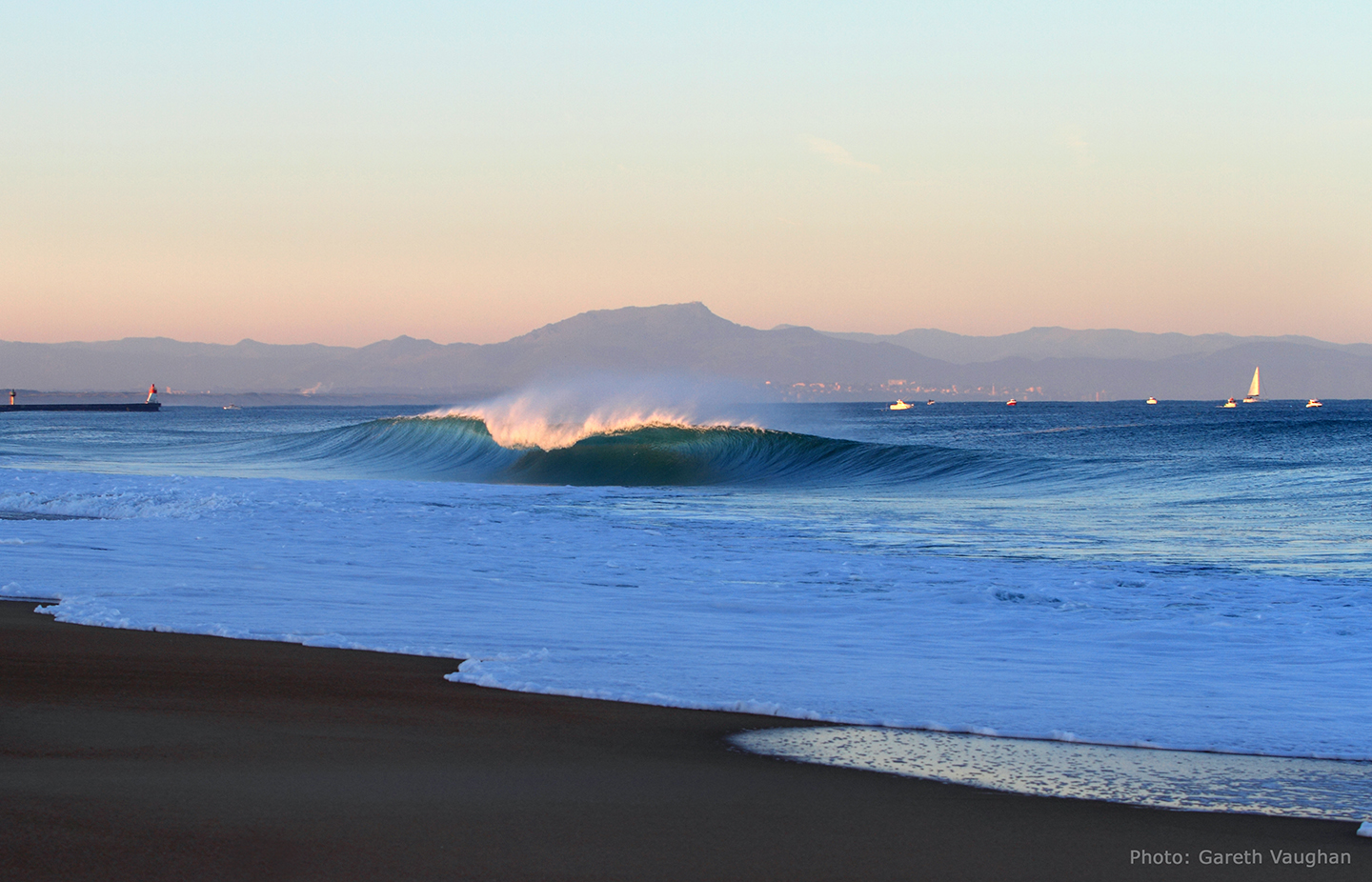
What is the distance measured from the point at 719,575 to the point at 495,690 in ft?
12.8

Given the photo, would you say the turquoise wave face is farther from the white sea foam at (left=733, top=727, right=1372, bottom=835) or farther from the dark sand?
the dark sand

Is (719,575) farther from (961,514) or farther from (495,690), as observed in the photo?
(961,514)

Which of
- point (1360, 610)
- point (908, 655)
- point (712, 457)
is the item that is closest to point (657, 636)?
point (908, 655)

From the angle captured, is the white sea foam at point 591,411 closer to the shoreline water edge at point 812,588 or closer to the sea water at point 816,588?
the shoreline water edge at point 812,588

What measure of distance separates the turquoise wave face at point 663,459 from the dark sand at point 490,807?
17.7m

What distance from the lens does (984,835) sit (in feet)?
9.28

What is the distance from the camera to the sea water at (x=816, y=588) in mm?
4520

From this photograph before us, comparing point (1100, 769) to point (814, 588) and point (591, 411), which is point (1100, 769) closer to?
point (814, 588)

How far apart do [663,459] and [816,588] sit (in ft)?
58.9

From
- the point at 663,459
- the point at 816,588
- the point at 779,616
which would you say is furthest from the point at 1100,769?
the point at 663,459

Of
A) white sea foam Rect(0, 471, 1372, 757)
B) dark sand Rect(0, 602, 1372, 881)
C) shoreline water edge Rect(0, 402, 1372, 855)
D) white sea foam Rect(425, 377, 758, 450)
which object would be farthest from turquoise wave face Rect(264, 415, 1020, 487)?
dark sand Rect(0, 602, 1372, 881)

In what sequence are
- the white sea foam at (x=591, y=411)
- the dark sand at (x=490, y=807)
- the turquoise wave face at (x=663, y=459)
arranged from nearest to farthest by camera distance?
the dark sand at (x=490, y=807) → the turquoise wave face at (x=663, y=459) → the white sea foam at (x=591, y=411)

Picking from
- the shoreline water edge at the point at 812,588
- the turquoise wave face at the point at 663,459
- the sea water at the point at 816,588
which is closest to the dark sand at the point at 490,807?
the shoreline water edge at the point at 812,588

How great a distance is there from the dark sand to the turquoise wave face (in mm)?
17662
